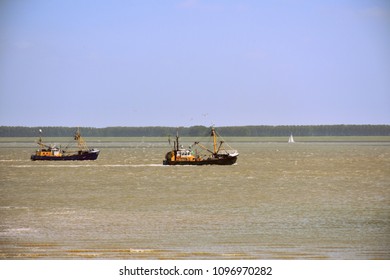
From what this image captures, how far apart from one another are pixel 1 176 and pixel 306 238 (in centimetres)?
3754

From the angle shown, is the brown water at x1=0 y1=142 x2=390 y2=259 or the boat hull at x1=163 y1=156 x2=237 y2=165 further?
the boat hull at x1=163 y1=156 x2=237 y2=165

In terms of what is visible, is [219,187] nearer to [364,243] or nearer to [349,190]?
[349,190]

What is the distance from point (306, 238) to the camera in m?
23.7

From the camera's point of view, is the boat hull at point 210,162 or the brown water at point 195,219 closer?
the brown water at point 195,219

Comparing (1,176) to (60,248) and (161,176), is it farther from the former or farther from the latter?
(60,248)

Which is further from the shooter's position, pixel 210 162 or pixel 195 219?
pixel 210 162

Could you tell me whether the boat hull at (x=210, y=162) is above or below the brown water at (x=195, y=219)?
above

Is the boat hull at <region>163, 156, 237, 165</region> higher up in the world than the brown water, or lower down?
higher up

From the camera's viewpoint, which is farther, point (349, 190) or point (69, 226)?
point (349, 190)

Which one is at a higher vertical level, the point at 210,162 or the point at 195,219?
the point at 210,162

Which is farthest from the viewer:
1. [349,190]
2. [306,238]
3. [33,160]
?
[33,160]

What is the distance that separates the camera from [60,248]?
21.8 meters
